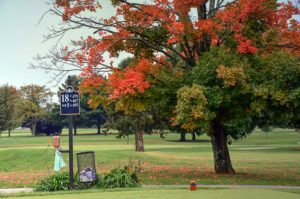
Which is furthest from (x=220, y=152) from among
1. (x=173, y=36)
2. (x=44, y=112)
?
(x=44, y=112)

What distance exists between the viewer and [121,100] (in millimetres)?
19828

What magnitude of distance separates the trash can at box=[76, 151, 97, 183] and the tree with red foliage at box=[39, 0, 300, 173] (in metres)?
3.58

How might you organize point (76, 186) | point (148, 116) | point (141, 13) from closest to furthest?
point (76, 186) < point (141, 13) < point (148, 116)

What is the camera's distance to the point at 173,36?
20.5 meters

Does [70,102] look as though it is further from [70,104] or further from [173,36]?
[173,36]

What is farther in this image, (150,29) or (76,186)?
(150,29)

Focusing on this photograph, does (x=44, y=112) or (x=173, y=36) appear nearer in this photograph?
(x=173, y=36)

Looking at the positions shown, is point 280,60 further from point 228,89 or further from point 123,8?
point 123,8

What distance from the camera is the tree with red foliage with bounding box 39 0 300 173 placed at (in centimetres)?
1973

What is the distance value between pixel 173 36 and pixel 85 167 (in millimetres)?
7121

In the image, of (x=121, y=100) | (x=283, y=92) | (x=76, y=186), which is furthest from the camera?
(x=121, y=100)

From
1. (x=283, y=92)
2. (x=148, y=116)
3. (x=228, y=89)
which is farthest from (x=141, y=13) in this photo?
(x=148, y=116)

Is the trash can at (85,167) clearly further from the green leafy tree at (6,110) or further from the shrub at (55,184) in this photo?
the green leafy tree at (6,110)

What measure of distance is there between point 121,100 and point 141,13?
3.95m
